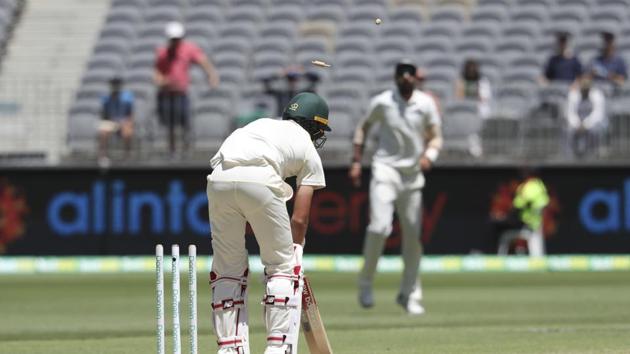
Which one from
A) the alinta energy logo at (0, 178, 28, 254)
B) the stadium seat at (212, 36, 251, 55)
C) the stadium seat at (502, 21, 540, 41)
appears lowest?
the alinta energy logo at (0, 178, 28, 254)

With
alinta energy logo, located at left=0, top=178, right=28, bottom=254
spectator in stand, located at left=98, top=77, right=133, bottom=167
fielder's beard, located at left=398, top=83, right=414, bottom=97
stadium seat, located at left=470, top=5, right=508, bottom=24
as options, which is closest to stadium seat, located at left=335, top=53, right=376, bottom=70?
stadium seat, located at left=470, top=5, right=508, bottom=24

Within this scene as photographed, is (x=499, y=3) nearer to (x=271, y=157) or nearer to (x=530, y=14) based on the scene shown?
(x=530, y=14)

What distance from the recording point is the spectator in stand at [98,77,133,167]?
19.3m

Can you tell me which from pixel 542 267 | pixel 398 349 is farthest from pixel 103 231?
pixel 398 349

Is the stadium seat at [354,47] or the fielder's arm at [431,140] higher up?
the stadium seat at [354,47]

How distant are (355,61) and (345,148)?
9.69 ft

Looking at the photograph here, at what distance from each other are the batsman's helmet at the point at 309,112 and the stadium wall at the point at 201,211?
11.4 meters

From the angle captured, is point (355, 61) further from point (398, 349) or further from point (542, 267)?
point (398, 349)

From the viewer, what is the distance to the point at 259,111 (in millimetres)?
18906

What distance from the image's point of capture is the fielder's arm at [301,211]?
7340 mm

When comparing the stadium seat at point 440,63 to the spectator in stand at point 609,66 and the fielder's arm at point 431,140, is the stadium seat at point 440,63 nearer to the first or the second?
A: the spectator in stand at point 609,66

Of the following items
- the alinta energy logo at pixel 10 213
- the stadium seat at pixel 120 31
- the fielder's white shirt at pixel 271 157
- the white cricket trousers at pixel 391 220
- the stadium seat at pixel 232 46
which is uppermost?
the stadium seat at pixel 120 31

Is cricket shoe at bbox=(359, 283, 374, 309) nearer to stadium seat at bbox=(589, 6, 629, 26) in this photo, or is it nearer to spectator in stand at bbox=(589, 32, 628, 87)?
spectator in stand at bbox=(589, 32, 628, 87)

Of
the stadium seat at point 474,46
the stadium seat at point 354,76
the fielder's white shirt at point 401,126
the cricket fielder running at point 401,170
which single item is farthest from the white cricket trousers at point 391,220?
the stadium seat at point 474,46
